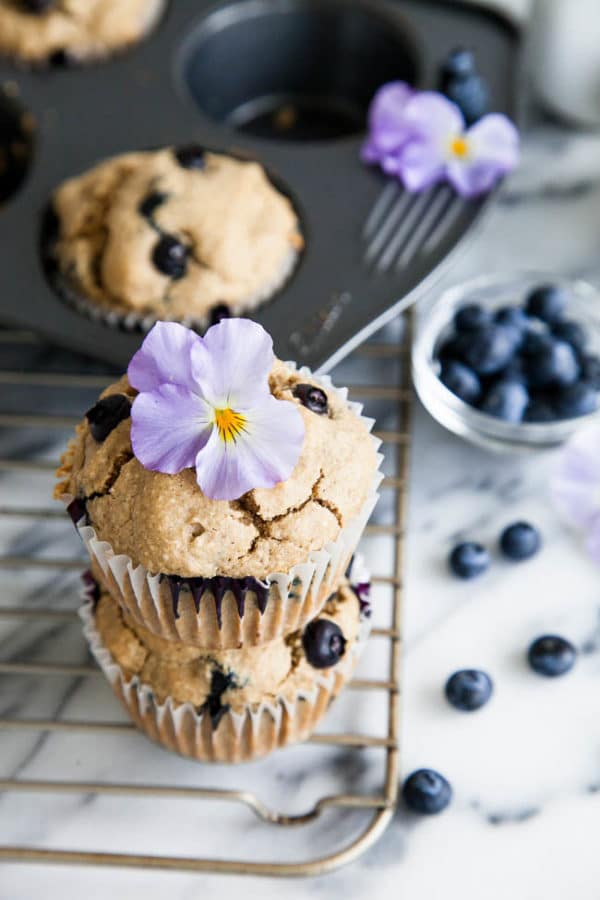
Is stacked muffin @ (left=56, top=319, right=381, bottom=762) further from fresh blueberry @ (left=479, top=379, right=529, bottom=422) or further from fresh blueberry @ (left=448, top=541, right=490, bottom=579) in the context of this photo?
fresh blueberry @ (left=479, top=379, right=529, bottom=422)

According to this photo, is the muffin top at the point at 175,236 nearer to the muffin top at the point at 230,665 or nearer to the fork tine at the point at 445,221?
the fork tine at the point at 445,221

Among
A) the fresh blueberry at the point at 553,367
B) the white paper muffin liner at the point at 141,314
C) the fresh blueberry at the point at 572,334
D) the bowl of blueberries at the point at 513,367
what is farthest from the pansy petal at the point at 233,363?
the fresh blueberry at the point at 572,334

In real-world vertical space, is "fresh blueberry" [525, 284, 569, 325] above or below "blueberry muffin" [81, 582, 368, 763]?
above

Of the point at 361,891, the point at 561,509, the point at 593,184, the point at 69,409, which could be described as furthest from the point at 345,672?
the point at 593,184

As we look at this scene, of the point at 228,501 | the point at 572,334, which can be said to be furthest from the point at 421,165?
the point at 228,501

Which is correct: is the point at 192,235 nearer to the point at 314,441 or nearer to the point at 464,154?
the point at 464,154

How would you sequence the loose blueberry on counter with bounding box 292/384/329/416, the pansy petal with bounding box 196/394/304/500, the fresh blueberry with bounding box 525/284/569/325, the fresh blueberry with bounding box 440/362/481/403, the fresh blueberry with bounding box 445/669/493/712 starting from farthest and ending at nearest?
1. the fresh blueberry with bounding box 525/284/569/325
2. the fresh blueberry with bounding box 440/362/481/403
3. the fresh blueberry with bounding box 445/669/493/712
4. the loose blueberry on counter with bounding box 292/384/329/416
5. the pansy petal with bounding box 196/394/304/500

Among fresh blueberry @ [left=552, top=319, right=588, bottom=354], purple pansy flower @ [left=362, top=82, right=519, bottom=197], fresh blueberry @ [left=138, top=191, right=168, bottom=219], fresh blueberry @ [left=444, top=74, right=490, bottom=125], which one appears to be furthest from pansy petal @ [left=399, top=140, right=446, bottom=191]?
fresh blueberry @ [left=138, top=191, right=168, bottom=219]
